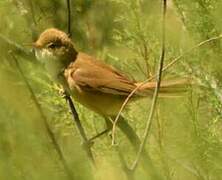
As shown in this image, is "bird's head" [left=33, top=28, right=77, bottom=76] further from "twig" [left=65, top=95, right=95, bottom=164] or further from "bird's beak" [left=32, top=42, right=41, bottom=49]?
"twig" [left=65, top=95, right=95, bottom=164]

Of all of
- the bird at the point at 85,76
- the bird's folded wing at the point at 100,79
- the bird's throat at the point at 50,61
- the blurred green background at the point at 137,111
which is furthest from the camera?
the bird's folded wing at the point at 100,79

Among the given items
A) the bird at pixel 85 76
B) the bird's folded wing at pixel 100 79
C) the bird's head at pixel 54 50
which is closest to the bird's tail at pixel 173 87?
the bird at pixel 85 76

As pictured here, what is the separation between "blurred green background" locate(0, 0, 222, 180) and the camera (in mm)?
1979

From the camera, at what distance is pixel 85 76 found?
11.7ft

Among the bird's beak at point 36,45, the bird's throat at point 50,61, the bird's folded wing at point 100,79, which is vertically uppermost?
the bird's beak at point 36,45

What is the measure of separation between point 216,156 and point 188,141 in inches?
7.4

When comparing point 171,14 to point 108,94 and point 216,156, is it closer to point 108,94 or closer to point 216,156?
point 108,94

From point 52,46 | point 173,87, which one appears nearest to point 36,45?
point 52,46

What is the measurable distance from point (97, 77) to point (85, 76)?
7 cm

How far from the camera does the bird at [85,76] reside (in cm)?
317

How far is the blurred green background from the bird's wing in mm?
158

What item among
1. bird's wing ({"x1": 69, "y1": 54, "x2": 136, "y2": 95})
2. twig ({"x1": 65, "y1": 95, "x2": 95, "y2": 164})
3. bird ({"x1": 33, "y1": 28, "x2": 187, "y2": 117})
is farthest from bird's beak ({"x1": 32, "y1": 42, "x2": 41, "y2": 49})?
bird's wing ({"x1": 69, "y1": 54, "x2": 136, "y2": 95})

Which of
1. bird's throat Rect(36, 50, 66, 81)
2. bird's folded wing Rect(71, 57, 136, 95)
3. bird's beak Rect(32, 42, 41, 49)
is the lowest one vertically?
bird's folded wing Rect(71, 57, 136, 95)

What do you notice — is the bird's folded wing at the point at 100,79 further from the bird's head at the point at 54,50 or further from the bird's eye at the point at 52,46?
the bird's eye at the point at 52,46
